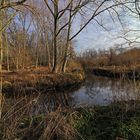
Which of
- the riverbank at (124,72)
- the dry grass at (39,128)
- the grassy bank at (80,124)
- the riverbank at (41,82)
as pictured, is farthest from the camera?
the riverbank at (41,82)

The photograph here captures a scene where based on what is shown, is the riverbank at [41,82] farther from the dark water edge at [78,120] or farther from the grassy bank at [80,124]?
the grassy bank at [80,124]

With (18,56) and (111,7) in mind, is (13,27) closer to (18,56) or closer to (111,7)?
(18,56)

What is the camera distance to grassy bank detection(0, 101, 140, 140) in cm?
503

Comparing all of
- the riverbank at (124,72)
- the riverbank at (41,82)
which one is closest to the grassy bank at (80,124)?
the riverbank at (124,72)

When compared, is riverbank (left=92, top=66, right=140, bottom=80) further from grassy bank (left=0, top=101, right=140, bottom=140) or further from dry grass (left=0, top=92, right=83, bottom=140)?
dry grass (left=0, top=92, right=83, bottom=140)

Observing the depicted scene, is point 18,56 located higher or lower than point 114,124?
higher

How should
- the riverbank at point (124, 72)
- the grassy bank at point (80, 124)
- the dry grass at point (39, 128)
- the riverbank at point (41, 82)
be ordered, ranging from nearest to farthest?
the dry grass at point (39, 128), the grassy bank at point (80, 124), the riverbank at point (124, 72), the riverbank at point (41, 82)

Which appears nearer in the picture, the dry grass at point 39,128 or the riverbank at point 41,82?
the dry grass at point 39,128

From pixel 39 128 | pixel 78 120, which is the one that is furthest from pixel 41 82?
pixel 39 128

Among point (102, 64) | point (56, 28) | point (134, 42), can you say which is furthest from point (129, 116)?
point (102, 64)

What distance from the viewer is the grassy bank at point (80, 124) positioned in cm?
503

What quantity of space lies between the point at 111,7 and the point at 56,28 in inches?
216

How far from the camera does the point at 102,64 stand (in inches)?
1804

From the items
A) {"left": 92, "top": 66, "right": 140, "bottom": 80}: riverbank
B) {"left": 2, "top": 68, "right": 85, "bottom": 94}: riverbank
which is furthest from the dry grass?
{"left": 2, "top": 68, "right": 85, "bottom": 94}: riverbank
